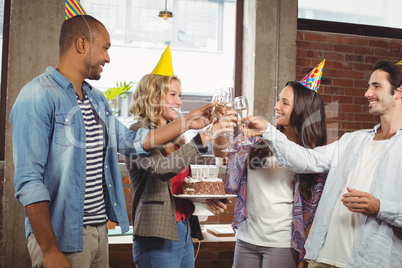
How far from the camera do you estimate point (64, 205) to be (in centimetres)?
139

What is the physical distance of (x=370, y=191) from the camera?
162 centimetres

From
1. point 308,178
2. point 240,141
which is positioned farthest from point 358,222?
point 240,141

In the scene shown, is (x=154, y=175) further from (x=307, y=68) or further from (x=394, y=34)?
(x=394, y=34)

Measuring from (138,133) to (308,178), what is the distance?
0.82m

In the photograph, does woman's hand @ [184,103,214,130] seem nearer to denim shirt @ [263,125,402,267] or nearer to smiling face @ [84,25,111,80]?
denim shirt @ [263,125,402,267]

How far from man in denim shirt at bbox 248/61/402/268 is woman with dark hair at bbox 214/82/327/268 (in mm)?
116

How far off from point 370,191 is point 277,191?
45 cm

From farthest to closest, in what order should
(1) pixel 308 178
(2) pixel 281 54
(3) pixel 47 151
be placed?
(2) pixel 281 54 < (1) pixel 308 178 < (3) pixel 47 151

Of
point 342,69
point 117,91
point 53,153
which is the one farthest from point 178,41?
point 53,153

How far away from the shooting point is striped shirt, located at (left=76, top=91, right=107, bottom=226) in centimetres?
148

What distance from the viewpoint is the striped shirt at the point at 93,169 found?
58.2 inches

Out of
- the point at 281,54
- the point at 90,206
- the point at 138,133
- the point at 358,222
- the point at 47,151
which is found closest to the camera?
the point at 47,151

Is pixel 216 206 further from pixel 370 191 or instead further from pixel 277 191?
pixel 370 191

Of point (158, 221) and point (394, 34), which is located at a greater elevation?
point (394, 34)
